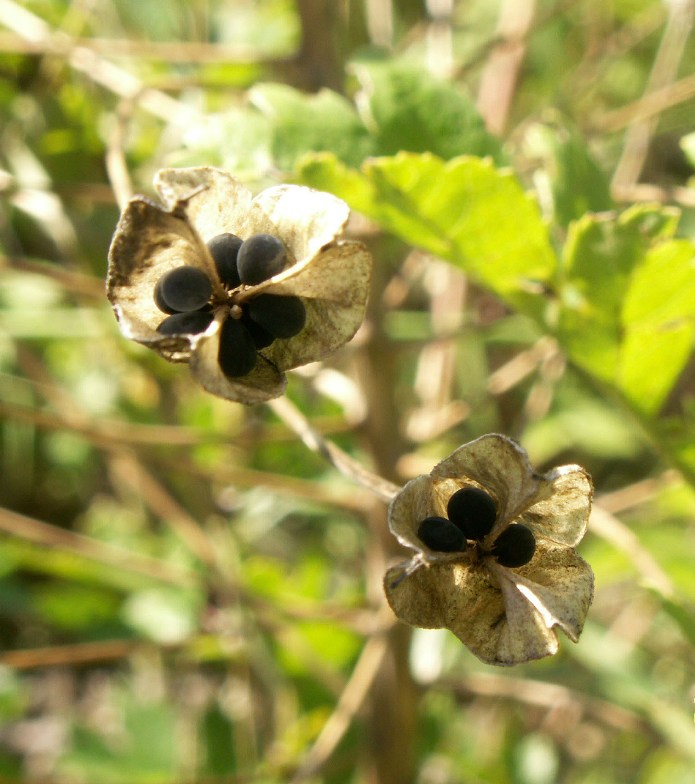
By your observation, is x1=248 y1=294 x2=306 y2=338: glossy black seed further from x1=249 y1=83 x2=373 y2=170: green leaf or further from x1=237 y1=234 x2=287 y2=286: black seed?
x1=249 y1=83 x2=373 y2=170: green leaf

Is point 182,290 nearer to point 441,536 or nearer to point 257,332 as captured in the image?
point 257,332

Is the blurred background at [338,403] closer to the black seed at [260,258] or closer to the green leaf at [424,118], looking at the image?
the green leaf at [424,118]

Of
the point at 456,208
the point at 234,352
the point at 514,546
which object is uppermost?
the point at 456,208

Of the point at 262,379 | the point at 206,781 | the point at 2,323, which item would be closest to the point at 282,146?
the point at 262,379

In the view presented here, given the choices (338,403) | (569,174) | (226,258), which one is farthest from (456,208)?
(338,403)

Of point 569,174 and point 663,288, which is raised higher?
point 569,174
